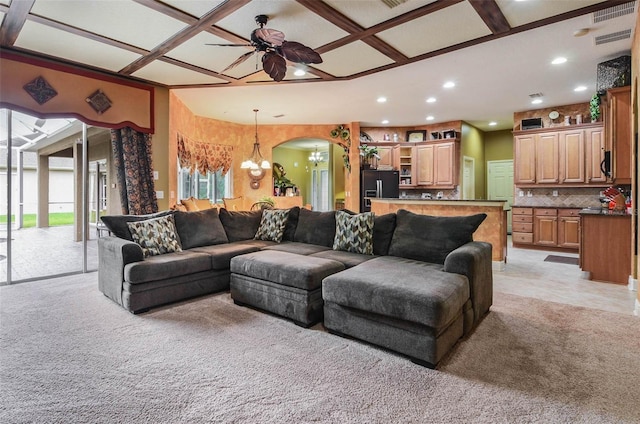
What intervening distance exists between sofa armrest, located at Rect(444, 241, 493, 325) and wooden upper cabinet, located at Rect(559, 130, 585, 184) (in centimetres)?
510

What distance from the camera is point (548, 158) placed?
7.01m

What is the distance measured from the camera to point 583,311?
3.27 metres

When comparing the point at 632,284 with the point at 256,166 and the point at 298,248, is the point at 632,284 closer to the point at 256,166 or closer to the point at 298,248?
the point at 298,248

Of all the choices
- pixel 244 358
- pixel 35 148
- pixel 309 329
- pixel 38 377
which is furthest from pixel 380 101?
pixel 35 148

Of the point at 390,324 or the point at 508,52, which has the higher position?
the point at 508,52

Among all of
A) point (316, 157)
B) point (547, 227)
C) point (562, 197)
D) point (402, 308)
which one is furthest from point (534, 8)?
point (316, 157)

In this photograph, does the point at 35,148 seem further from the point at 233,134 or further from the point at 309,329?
the point at 309,329

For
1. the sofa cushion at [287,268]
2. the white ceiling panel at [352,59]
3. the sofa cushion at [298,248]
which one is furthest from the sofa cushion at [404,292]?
the white ceiling panel at [352,59]

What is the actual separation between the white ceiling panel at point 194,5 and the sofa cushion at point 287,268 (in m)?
2.35

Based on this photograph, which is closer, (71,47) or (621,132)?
(71,47)

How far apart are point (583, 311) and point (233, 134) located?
761cm

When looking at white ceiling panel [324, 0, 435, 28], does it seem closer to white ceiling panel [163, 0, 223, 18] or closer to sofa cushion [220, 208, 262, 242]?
white ceiling panel [163, 0, 223, 18]

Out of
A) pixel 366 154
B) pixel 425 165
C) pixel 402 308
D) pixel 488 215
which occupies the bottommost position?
pixel 402 308

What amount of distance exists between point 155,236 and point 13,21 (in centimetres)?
249
